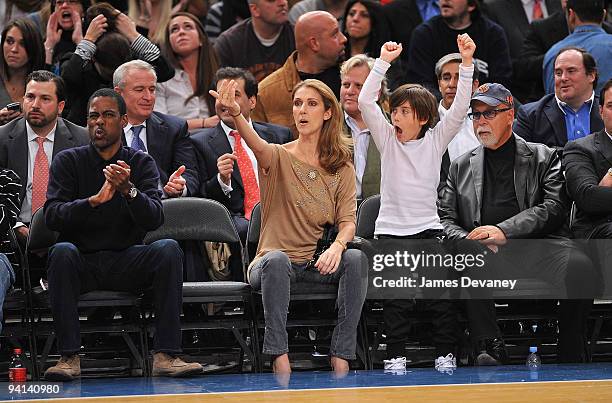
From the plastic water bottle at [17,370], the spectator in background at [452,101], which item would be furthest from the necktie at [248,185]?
the plastic water bottle at [17,370]

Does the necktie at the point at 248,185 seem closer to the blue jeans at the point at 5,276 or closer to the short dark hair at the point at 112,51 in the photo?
the short dark hair at the point at 112,51

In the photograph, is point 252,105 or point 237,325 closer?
point 237,325

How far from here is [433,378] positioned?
654cm

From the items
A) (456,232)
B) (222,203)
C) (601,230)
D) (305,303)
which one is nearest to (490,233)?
(456,232)

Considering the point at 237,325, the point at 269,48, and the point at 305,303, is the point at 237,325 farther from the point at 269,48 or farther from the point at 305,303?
the point at 269,48

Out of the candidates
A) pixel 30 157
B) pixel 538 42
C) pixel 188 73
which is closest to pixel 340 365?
pixel 30 157

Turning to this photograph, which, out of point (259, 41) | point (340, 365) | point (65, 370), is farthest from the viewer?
point (259, 41)

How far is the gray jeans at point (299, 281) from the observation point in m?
6.70

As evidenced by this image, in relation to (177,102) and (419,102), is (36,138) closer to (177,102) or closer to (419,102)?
(177,102)

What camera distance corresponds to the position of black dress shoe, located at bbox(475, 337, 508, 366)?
23.6ft

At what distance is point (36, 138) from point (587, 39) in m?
4.34

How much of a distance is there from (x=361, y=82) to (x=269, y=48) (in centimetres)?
168

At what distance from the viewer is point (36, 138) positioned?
25.0 feet

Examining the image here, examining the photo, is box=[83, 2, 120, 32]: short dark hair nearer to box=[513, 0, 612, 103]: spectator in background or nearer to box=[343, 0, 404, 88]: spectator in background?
box=[343, 0, 404, 88]: spectator in background
